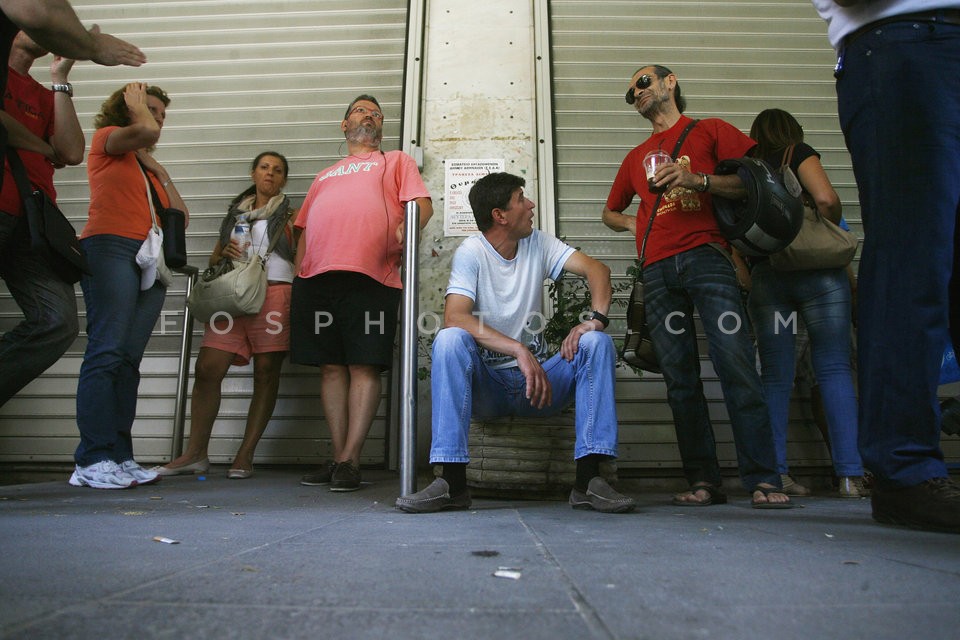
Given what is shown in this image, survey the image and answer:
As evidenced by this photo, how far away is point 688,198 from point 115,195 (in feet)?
8.23

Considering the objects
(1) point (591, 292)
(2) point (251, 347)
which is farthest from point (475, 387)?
(2) point (251, 347)

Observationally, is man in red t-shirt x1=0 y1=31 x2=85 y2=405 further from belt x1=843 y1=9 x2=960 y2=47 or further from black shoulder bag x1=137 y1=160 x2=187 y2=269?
belt x1=843 y1=9 x2=960 y2=47

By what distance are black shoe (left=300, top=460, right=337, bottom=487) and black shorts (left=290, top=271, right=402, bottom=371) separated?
0.52 m

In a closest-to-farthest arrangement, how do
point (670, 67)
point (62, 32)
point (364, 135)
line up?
point (62, 32), point (364, 135), point (670, 67)

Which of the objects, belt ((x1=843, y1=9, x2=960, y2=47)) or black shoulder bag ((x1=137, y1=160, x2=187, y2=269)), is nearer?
belt ((x1=843, y1=9, x2=960, y2=47))

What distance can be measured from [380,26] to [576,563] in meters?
4.46

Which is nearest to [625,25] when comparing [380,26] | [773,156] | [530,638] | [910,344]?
[380,26]

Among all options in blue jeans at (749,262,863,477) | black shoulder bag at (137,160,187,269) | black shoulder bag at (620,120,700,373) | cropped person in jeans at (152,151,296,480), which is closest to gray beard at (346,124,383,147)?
cropped person in jeans at (152,151,296,480)

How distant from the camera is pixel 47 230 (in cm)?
253

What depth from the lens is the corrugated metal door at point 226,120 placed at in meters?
4.17

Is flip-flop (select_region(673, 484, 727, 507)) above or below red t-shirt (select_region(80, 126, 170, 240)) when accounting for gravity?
below

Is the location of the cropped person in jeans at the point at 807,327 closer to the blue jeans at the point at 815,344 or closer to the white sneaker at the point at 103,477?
the blue jeans at the point at 815,344

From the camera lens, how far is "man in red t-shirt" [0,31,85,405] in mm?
2525

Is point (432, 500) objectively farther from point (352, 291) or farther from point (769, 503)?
point (352, 291)
